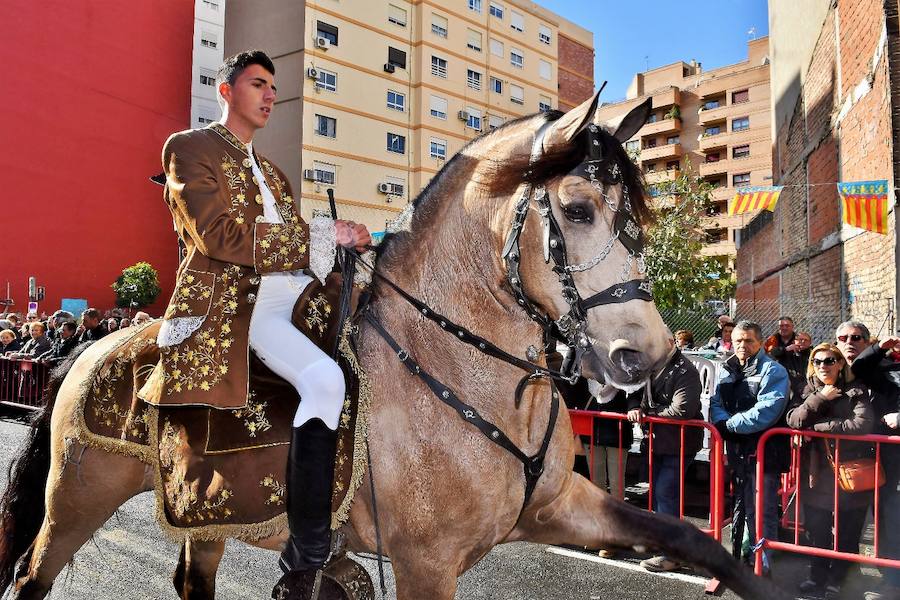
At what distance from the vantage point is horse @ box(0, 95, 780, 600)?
223cm

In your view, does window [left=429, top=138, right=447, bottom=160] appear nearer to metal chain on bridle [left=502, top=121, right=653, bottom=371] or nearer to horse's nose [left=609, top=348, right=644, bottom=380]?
metal chain on bridle [left=502, top=121, right=653, bottom=371]

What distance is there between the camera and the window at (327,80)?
33406mm

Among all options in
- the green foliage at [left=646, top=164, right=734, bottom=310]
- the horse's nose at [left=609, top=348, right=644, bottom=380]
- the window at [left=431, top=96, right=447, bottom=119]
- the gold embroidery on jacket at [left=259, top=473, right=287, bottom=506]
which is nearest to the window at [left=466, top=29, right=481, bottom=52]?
the window at [left=431, top=96, right=447, bottom=119]

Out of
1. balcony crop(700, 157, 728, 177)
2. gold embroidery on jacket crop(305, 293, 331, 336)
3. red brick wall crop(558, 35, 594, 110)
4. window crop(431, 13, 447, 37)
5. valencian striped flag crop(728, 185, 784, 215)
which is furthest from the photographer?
balcony crop(700, 157, 728, 177)

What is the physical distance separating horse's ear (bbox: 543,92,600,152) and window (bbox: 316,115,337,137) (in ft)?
107

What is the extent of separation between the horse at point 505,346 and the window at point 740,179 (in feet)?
193

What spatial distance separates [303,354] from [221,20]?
148 feet

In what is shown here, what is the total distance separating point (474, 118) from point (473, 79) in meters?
2.39

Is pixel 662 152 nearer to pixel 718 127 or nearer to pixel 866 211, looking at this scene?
pixel 718 127

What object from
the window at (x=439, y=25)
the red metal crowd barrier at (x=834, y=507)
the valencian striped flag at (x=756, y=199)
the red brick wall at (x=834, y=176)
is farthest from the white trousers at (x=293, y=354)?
the window at (x=439, y=25)

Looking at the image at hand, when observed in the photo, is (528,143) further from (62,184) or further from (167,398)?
(62,184)

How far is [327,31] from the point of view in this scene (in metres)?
34.3

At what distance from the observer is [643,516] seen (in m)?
2.81

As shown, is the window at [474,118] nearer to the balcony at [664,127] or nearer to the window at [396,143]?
the window at [396,143]
